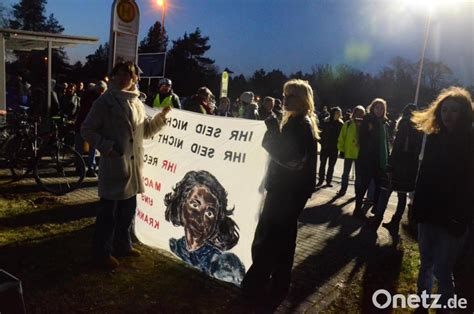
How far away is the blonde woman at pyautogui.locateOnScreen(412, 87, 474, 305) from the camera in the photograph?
335 cm

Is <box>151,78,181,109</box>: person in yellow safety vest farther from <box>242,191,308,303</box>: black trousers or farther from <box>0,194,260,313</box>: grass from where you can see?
<box>242,191,308,303</box>: black trousers

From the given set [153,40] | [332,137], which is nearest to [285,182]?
[332,137]

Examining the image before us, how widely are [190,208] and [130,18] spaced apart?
278cm

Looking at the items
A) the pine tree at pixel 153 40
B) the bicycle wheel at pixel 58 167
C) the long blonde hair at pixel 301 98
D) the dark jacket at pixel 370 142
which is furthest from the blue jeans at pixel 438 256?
the pine tree at pixel 153 40

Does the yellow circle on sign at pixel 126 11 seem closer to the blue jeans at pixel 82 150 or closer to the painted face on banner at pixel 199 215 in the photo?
the painted face on banner at pixel 199 215

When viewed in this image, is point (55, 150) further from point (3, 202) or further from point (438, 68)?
Result: point (438, 68)

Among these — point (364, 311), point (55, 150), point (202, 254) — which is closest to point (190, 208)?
point (202, 254)

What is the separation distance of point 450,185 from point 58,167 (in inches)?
255

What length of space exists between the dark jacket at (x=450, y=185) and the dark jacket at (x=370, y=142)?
3646mm

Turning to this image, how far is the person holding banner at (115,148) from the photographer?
13.4 ft

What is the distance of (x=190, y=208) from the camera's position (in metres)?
4.47

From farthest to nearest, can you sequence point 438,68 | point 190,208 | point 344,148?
1. point 438,68
2. point 344,148
3. point 190,208

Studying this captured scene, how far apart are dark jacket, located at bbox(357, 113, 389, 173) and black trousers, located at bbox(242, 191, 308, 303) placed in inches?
149

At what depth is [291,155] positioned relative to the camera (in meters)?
3.61
